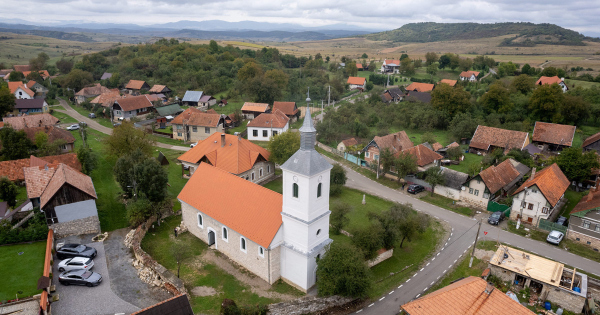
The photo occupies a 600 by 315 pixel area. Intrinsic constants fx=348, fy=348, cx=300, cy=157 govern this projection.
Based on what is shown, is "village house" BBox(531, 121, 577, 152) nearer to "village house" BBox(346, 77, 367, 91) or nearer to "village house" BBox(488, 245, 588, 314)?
"village house" BBox(488, 245, 588, 314)

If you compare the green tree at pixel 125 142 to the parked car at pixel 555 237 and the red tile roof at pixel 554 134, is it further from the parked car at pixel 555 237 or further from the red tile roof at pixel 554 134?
the red tile roof at pixel 554 134

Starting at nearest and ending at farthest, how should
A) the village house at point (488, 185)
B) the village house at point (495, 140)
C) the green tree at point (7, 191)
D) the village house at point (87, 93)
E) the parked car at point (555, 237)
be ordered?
1. the parked car at point (555, 237)
2. the green tree at point (7, 191)
3. the village house at point (488, 185)
4. the village house at point (495, 140)
5. the village house at point (87, 93)

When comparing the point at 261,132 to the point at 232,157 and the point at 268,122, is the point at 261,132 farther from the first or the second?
the point at 232,157

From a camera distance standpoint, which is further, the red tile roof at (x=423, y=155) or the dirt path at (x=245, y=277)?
the red tile roof at (x=423, y=155)

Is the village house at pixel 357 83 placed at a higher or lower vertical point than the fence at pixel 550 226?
higher

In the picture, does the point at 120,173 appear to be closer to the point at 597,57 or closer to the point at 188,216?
the point at 188,216

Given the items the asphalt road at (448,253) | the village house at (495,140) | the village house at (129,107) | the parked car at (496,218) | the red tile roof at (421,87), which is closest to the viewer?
the asphalt road at (448,253)

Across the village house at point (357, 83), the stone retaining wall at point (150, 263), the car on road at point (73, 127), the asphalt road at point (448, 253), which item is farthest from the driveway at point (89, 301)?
the village house at point (357, 83)
